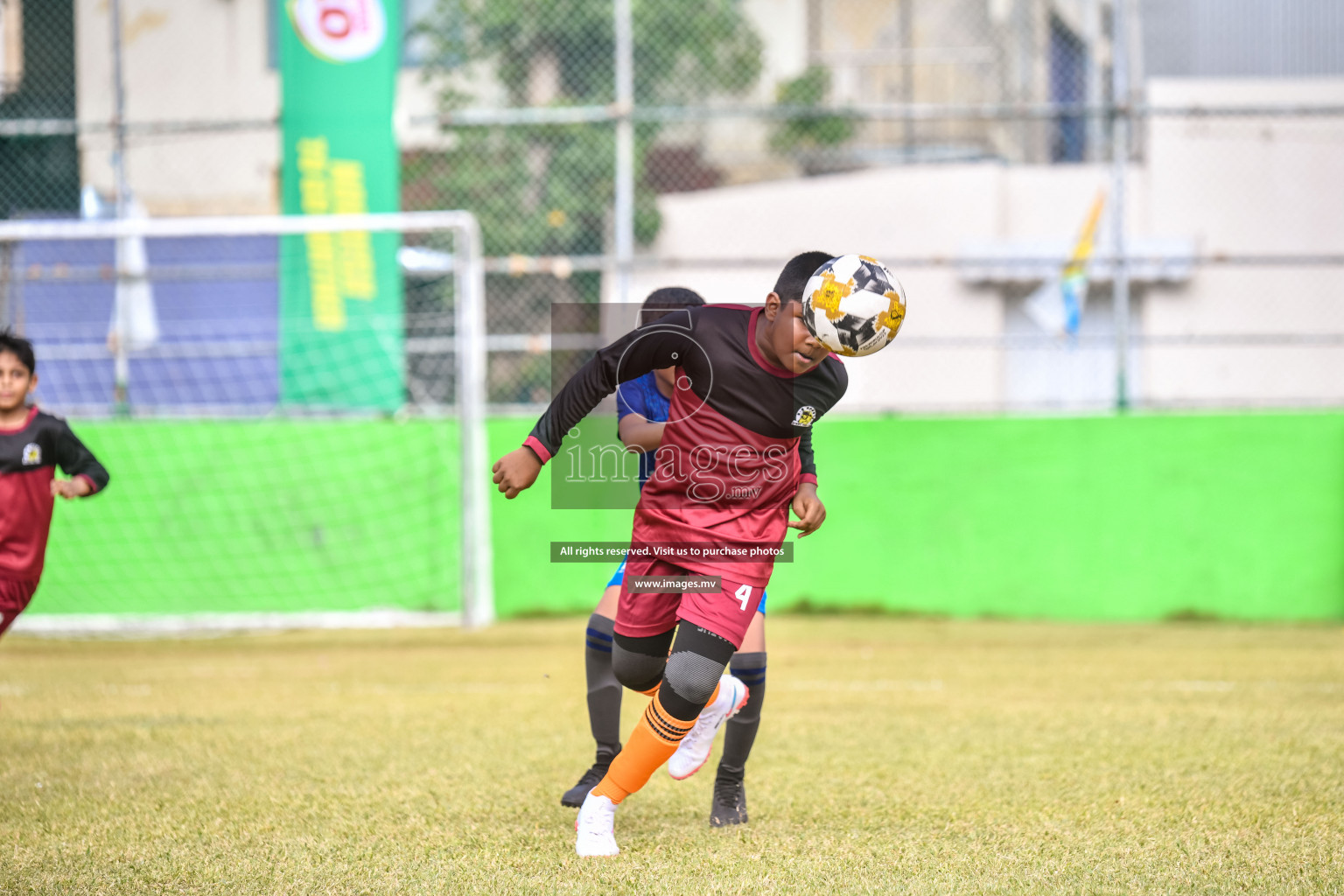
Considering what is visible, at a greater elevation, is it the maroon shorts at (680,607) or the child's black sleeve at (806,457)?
the child's black sleeve at (806,457)

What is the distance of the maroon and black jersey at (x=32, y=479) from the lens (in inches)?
221

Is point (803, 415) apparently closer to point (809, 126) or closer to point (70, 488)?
point (70, 488)

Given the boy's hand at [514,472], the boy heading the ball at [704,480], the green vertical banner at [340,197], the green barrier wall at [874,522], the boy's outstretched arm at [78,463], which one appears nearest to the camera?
the boy's hand at [514,472]

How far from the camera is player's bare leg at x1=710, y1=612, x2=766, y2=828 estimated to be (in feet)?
13.8

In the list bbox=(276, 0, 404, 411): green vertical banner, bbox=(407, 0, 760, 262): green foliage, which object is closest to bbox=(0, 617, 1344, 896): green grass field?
bbox=(276, 0, 404, 411): green vertical banner

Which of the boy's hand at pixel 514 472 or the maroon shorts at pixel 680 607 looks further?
the maroon shorts at pixel 680 607

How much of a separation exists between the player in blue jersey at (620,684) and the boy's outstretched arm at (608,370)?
313mm

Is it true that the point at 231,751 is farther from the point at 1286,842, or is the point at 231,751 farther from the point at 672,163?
the point at 672,163

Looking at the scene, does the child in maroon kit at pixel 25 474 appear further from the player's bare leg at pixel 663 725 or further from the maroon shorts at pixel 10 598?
the player's bare leg at pixel 663 725

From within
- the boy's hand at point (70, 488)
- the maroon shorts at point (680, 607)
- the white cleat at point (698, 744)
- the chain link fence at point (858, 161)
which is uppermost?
the chain link fence at point (858, 161)

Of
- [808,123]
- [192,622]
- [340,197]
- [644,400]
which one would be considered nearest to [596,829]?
[644,400]

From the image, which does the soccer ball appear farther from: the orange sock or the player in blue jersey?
the orange sock

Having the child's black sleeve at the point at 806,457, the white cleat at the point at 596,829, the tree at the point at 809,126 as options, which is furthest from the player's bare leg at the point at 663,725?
the tree at the point at 809,126

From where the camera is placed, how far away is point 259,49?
13.9m
